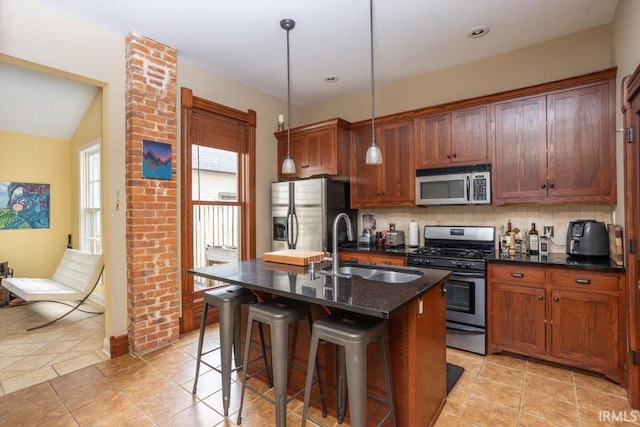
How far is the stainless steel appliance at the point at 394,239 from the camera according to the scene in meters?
3.99

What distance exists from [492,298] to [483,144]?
1563 millimetres

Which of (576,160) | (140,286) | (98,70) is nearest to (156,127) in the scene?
(98,70)

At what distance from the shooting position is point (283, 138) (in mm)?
4801

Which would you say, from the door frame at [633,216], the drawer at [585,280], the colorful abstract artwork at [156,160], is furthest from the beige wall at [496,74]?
the colorful abstract artwork at [156,160]

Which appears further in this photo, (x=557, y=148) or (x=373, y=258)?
(x=373, y=258)

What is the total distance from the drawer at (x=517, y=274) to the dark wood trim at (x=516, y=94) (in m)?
1.67

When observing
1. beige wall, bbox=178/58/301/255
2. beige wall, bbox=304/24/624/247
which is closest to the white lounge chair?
beige wall, bbox=178/58/301/255

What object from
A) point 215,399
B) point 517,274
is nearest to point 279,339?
point 215,399

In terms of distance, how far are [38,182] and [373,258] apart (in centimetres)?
548

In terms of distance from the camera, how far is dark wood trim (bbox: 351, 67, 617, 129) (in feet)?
9.07

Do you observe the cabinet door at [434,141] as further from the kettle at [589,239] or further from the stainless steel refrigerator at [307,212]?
the kettle at [589,239]

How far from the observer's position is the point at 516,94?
314 centimetres

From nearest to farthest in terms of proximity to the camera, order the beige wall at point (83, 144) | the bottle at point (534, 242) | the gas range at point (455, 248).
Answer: the gas range at point (455, 248), the bottle at point (534, 242), the beige wall at point (83, 144)

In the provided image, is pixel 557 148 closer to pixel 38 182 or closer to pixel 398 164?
pixel 398 164
